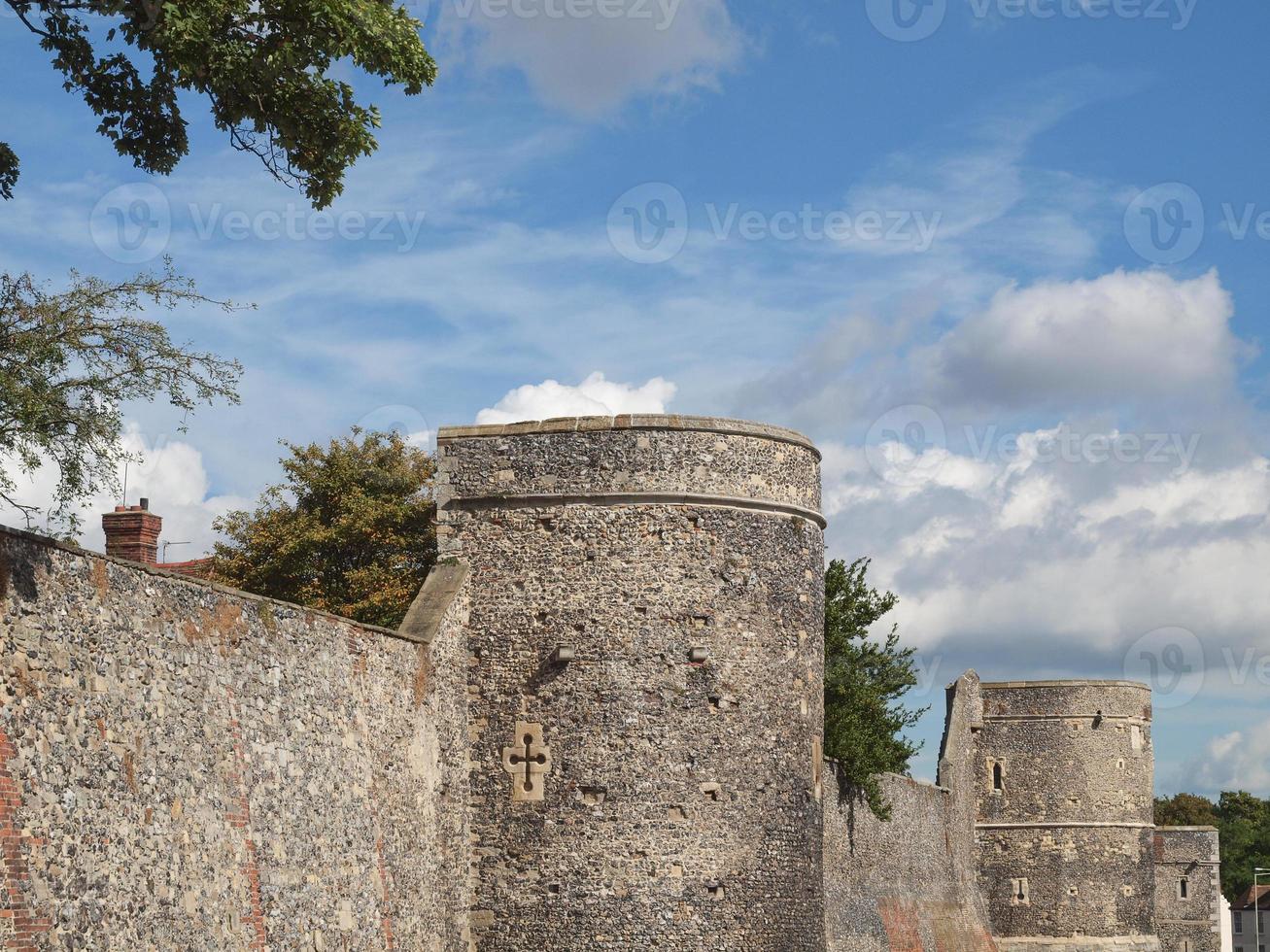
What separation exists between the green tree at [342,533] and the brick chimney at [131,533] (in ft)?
3.89

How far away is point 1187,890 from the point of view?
62.2 meters

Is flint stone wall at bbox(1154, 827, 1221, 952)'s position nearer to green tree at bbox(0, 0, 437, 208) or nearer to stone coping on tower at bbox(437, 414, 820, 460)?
stone coping on tower at bbox(437, 414, 820, 460)

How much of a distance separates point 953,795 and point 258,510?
1992 centimetres

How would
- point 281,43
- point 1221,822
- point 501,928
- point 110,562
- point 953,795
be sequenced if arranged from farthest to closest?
point 1221,822 < point 953,795 < point 501,928 < point 110,562 < point 281,43

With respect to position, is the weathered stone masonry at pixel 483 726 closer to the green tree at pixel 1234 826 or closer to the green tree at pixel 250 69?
the green tree at pixel 250 69

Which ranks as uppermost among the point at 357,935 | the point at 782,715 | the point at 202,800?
the point at 782,715

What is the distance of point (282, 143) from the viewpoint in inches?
585

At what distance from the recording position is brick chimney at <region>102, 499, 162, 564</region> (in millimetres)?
31422

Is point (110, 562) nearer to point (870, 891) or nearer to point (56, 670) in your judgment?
point (56, 670)

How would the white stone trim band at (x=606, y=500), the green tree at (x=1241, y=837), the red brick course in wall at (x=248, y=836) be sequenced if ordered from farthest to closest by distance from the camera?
the green tree at (x=1241, y=837) < the white stone trim band at (x=606, y=500) < the red brick course in wall at (x=248, y=836)

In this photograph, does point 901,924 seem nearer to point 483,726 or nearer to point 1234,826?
point 483,726

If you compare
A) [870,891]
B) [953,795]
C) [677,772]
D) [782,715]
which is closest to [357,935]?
[677,772]

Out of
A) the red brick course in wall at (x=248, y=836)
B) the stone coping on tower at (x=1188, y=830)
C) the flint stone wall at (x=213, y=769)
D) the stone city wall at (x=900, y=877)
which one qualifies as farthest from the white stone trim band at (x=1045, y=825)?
the red brick course in wall at (x=248, y=836)

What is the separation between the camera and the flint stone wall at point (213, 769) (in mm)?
14523
